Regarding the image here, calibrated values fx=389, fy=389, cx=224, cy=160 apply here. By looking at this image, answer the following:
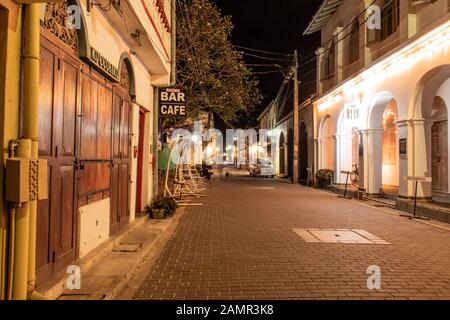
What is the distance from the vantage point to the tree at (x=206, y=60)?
17.3m

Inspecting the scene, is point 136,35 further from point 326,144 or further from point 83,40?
point 326,144

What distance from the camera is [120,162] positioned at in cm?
789

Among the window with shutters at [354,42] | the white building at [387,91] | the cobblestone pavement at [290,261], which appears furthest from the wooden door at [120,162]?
the window with shutters at [354,42]

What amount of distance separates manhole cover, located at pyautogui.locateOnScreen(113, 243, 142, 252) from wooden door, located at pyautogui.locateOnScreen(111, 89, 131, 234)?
466 mm

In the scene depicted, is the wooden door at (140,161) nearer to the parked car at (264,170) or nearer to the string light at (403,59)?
the string light at (403,59)

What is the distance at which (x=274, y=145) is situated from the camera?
137ft

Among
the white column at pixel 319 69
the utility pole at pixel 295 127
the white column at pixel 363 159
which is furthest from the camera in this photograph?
the utility pole at pixel 295 127

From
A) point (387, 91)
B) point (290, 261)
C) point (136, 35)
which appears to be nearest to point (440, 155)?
point (387, 91)

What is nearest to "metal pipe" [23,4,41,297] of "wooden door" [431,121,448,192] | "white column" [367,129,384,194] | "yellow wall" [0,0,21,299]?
"yellow wall" [0,0,21,299]

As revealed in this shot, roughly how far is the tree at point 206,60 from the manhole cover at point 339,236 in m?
10.2

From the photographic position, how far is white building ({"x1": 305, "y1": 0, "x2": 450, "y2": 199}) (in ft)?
39.4

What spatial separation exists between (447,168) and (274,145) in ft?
90.5

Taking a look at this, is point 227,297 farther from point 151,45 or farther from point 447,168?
point 447,168

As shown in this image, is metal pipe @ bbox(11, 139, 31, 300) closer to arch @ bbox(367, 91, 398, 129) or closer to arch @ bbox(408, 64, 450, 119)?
arch @ bbox(408, 64, 450, 119)
